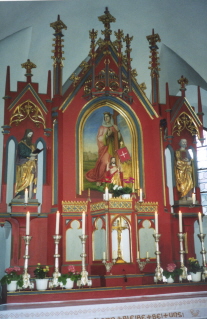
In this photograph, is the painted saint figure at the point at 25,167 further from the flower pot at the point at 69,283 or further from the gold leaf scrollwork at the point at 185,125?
the gold leaf scrollwork at the point at 185,125

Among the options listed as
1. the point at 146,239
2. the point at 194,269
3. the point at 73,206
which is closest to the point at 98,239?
the point at 73,206

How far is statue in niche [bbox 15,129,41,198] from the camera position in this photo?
9086mm

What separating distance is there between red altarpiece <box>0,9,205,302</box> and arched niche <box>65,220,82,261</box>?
2 centimetres

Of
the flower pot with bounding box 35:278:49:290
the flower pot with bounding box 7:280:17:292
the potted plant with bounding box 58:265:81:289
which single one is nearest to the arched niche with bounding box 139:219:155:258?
the potted plant with bounding box 58:265:81:289

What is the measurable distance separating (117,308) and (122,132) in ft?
15.3

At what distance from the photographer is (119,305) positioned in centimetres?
665

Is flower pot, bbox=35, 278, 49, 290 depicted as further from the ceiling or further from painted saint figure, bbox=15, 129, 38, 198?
the ceiling

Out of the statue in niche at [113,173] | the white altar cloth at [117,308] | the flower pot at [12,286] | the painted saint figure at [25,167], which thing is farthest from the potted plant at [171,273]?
the painted saint figure at [25,167]

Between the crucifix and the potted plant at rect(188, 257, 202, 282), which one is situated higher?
the crucifix

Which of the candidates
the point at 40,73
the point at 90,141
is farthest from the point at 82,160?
the point at 40,73

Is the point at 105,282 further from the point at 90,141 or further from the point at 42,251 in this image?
the point at 90,141

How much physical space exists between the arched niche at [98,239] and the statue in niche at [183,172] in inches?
93.3

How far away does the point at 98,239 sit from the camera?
881 centimetres

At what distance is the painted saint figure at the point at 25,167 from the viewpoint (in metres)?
9.09
